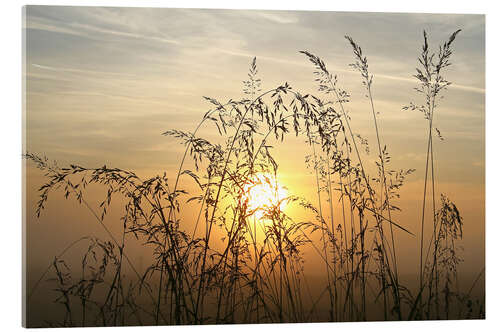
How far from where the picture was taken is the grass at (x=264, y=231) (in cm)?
474

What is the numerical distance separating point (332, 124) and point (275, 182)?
556 millimetres

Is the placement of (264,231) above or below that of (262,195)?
below

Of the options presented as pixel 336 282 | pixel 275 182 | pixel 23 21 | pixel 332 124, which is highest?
pixel 23 21

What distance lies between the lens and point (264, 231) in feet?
16.0

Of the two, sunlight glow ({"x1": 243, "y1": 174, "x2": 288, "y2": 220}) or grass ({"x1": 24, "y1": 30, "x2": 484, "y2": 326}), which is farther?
sunlight glow ({"x1": 243, "y1": 174, "x2": 288, "y2": 220})

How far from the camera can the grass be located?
474 centimetres

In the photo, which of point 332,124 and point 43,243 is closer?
point 43,243

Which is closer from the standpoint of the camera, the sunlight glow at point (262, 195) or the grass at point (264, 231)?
the grass at point (264, 231)

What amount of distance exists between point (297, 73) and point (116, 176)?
137cm
